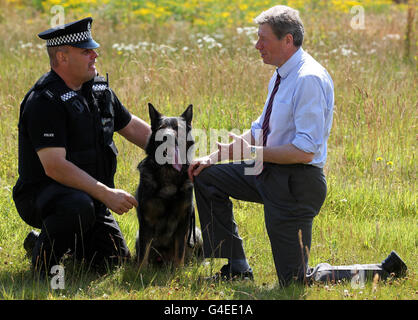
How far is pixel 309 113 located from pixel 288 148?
0.84ft

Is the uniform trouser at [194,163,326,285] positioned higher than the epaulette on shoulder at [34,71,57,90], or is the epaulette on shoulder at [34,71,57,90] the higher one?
the epaulette on shoulder at [34,71,57,90]

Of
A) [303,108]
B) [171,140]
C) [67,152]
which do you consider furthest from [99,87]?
[303,108]

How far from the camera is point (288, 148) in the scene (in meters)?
3.41

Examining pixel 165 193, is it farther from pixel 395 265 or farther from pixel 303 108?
pixel 395 265

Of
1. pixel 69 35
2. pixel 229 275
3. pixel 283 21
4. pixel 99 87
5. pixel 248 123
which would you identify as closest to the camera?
pixel 283 21

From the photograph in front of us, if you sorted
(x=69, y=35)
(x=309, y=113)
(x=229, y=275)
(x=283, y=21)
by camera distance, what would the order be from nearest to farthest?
(x=309, y=113) → (x=283, y=21) → (x=69, y=35) → (x=229, y=275)

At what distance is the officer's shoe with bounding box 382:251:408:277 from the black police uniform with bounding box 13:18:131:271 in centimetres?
186

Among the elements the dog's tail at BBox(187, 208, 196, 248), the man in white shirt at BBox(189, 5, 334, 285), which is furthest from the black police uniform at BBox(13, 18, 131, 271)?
the man in white shirt at BBox(189, 5, 334, 285)

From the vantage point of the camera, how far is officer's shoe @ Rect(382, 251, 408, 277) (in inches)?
141

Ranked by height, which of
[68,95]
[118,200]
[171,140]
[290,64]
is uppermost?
[290,64]

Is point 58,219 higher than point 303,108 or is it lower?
lower

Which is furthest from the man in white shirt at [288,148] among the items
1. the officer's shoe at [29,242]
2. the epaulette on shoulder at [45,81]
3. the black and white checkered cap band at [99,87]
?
the officer's shoe at [29,242]

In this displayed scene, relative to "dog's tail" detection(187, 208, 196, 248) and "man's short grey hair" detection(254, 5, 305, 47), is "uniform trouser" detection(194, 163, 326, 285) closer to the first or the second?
"dog's tail" detection(187, 208, 196, 248)
